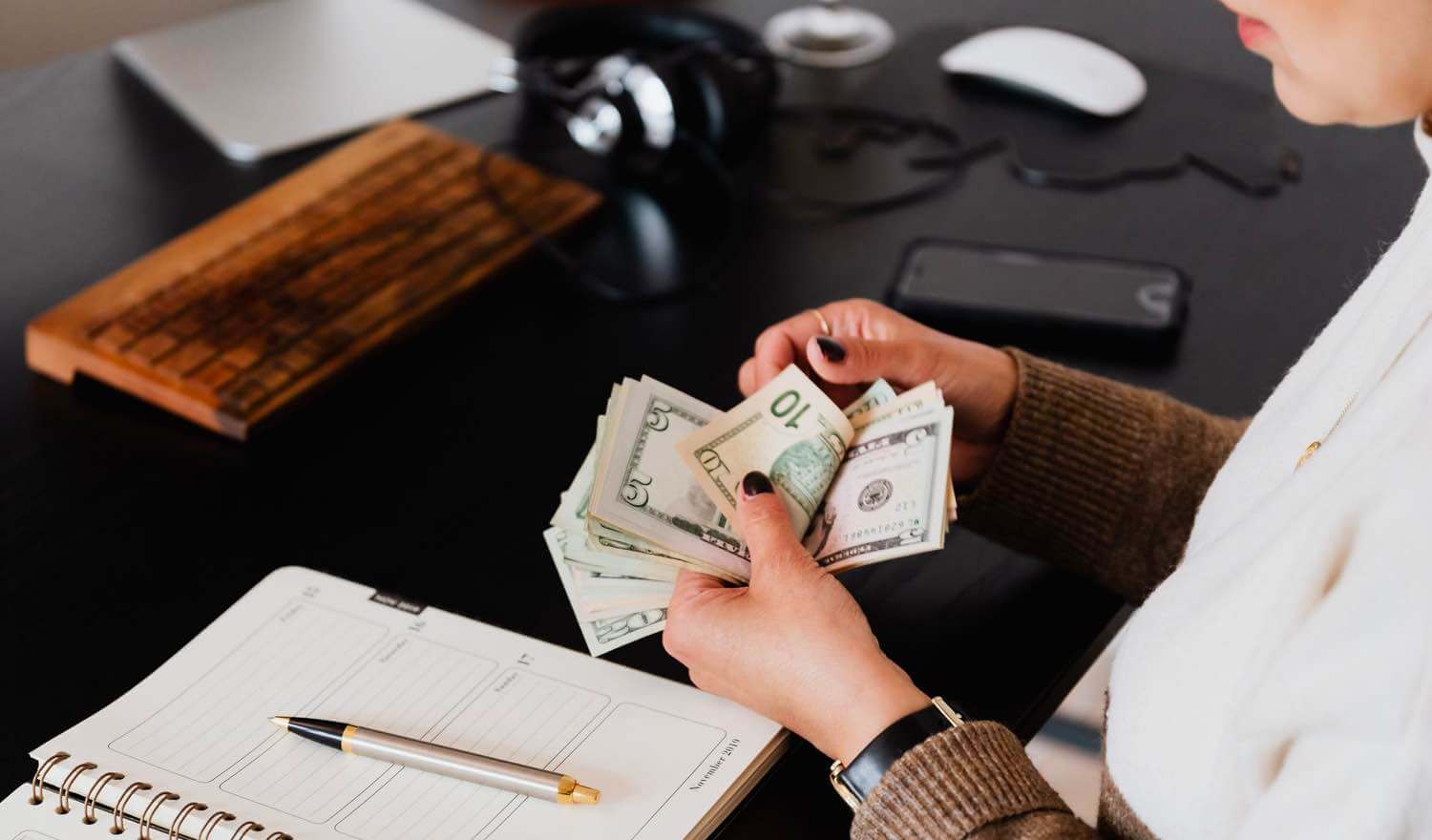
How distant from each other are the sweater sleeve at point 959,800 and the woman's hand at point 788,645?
0.03m

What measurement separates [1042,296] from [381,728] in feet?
2.15

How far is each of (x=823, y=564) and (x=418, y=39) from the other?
1007mm

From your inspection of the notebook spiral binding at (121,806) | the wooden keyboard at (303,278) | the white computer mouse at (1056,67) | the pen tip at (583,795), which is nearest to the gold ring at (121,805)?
the notebook spiral binding at (121,806)

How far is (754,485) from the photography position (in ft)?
2.87

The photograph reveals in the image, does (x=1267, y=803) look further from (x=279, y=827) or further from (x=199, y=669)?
(x=199, y=669)

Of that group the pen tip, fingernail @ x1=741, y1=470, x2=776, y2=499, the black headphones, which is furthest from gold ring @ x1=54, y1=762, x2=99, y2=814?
the black headphones

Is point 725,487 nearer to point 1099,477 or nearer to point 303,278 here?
point 1099,477

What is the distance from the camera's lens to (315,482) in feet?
3.50

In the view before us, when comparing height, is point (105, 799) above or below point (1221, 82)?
below

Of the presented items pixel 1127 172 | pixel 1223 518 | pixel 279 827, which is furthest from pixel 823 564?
pixel 1127 172

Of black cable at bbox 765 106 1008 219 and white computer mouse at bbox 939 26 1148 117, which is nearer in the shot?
black cable at bbox 765 106 1008 219

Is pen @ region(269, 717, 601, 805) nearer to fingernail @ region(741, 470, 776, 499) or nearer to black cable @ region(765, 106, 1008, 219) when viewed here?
fingernail @ region(741, 470, 776, 499)

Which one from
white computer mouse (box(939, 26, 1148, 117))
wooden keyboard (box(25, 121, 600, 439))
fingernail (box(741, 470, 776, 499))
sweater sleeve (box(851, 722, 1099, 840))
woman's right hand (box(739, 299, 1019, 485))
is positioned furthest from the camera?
white computer mouse (box(939, 26, 1148, 117))

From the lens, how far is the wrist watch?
762 millimetres
